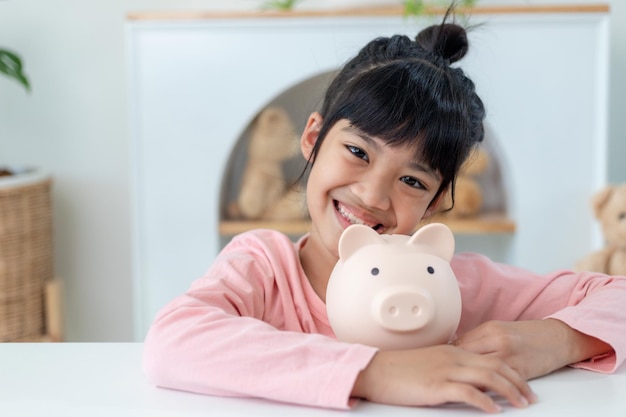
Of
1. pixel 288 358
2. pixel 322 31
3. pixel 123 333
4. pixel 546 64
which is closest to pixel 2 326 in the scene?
pixel 123 333

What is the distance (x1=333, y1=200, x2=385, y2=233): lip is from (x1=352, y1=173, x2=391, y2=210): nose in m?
0.02

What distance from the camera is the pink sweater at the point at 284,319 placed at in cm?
62

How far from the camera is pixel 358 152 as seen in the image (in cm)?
94

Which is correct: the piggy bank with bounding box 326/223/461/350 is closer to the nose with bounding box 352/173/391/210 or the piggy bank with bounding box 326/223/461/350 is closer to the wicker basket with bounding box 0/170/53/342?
the nose with bounding box 352/173/391/210

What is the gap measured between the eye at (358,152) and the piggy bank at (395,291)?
236 mm

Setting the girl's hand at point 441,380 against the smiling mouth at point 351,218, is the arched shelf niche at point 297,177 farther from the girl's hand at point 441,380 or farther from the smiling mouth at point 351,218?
the girl's hand at point 441,380

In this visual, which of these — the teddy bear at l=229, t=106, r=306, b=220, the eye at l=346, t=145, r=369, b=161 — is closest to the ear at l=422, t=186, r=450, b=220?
the eye at l=346, t=145, r=369, b=161

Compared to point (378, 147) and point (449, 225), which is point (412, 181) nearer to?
point (378, 147)

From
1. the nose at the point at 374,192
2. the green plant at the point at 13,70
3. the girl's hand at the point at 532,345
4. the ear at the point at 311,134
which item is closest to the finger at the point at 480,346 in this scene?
the girl's hand at the point at 532,345

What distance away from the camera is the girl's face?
2.99 feet

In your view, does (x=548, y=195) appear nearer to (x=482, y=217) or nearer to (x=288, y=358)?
(x=482, y=217)

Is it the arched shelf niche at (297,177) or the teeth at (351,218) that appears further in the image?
the arched shelf niche at (297,177)

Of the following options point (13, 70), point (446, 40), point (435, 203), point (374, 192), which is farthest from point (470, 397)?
point (13, 70)

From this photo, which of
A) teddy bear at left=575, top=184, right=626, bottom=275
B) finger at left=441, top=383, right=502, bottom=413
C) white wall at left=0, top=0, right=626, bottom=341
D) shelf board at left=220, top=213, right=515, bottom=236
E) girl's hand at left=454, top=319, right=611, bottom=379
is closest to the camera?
finger at left=441, top=383, right=502, bottom=413
